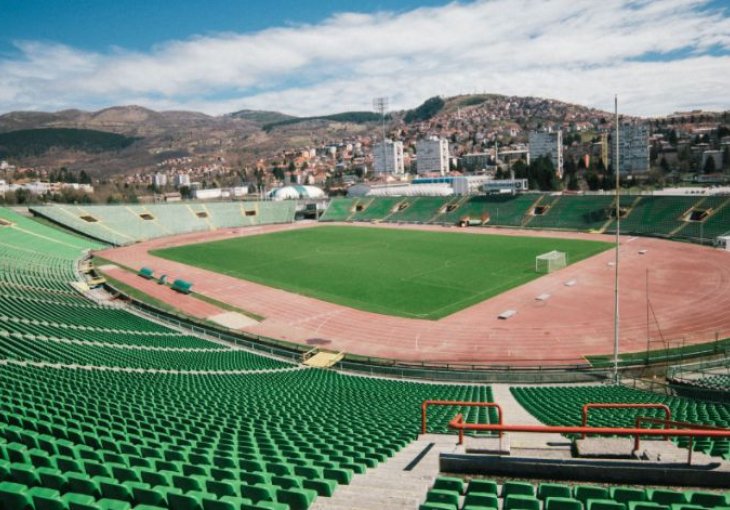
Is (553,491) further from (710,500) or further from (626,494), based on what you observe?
(710,500)

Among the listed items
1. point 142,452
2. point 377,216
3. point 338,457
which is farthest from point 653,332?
point 377,216

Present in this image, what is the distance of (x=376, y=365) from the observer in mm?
26672

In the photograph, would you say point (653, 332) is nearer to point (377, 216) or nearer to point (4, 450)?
point (4, 450)

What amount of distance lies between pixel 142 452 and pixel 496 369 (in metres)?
21.1

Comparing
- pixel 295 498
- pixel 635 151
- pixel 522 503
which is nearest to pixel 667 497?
pixel 522 503

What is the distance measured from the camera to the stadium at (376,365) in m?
6.65

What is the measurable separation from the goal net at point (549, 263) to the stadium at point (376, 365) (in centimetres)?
24

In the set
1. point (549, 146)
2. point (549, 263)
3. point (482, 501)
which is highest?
point (549, 146)

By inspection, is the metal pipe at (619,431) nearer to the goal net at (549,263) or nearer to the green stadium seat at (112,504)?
the green stadium seat at (112,504)

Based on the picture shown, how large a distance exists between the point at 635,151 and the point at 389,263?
5500 inches

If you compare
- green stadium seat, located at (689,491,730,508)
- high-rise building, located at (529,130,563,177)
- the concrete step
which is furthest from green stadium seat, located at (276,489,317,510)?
high-rise building, located at (529,130,563,177)

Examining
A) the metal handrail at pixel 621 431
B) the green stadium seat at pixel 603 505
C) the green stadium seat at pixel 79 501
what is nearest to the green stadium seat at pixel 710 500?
the metal handrail at pixel 621 431

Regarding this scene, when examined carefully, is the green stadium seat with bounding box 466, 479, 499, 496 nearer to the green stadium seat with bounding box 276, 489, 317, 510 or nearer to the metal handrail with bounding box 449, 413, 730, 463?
the metal handrail with bounding box 449, 413, 730, 463

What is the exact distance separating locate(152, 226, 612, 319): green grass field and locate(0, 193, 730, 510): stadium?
42 cm
